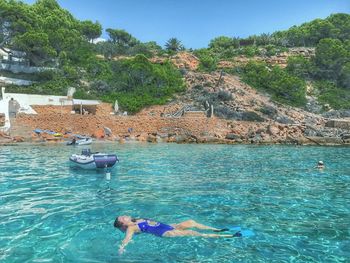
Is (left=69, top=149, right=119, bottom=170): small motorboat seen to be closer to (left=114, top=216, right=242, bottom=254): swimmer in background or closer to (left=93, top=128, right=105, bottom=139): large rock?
(left=114, top=216, right=242, bottom=254): swimmer in background

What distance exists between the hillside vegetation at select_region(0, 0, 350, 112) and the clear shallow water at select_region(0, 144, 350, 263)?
3208 centimetres

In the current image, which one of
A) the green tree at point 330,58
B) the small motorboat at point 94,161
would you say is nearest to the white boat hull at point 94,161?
the small motorboat at point 94,161

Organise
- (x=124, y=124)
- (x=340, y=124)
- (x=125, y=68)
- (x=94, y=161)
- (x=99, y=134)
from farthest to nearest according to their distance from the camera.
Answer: (x=125, y=68) < (x=340, y=124) < (x=124, y=124) < (x=99, y=134) < (x=94, y=161)

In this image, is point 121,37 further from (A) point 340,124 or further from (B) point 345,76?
(A) point 340,124

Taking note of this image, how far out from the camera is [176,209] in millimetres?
10680

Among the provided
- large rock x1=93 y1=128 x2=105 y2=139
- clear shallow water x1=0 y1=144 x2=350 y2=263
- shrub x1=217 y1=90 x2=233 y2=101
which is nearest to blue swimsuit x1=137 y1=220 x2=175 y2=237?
clear shallow water x1=0 y1=144 x2=350 y2=263

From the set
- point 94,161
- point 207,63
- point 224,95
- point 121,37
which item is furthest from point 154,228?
point 121,37

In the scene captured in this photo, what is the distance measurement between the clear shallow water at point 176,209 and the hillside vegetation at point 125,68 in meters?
32.1

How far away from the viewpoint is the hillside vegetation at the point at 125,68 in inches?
2021

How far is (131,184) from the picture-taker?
14.6 metres

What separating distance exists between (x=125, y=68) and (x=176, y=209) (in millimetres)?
46532

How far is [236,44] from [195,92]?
36682mm

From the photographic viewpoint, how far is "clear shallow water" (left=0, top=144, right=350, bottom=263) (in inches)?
283

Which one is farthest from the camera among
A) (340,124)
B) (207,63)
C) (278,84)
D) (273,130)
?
(207,63)
